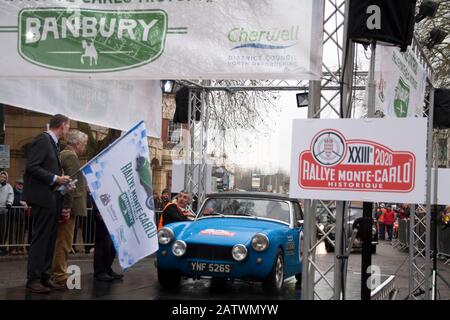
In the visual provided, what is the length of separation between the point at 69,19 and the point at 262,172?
4191 inches

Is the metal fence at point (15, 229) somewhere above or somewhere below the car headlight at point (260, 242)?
below

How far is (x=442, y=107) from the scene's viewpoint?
378 inches

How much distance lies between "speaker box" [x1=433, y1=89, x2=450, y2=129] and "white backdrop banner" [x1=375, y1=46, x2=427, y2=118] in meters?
0.23

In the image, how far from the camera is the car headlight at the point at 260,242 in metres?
8.71

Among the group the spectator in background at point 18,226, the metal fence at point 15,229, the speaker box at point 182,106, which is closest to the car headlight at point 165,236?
the metal fence at point 15,229

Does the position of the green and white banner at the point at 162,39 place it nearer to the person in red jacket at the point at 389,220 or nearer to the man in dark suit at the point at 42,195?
the man in dark suit at the point at 42,195

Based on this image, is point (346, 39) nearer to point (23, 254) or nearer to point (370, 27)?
point (370, 27)

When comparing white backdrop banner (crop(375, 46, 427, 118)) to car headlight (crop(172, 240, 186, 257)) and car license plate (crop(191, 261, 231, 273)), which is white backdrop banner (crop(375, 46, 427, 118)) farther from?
car headlight (crop(172, 240, 186, 257))

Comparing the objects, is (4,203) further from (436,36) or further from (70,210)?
(436,36)

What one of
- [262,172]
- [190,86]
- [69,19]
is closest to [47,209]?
[69,19]

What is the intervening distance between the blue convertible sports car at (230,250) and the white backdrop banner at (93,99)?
1.60 metres

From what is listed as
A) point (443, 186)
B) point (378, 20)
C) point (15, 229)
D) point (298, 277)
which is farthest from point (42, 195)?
point (15, 229)

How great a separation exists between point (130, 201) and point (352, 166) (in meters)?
3.07

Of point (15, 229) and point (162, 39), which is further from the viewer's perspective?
point (15, 229)
